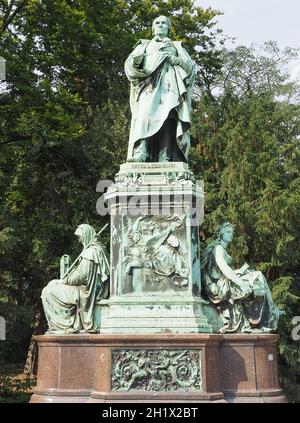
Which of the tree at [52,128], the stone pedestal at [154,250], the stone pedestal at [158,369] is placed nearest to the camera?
the stone pedestal at [158,369]

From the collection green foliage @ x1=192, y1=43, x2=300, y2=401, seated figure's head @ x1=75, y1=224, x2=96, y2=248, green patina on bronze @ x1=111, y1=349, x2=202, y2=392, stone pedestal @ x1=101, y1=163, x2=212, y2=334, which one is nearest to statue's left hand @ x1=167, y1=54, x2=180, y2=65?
stone pedestal @ x1=101, y1=163, x2=212, y2=334

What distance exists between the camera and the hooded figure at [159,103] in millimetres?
9242

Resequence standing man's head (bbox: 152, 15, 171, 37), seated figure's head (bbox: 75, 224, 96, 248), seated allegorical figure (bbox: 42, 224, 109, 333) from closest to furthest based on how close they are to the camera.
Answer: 1. seated allegorical figure (bbox: 42, 224, 109, 333)
2. seated figure's head (bbox: 75, 224, 96, 248)
3. standing man's head (bbox: 152, 15, 171, 37)

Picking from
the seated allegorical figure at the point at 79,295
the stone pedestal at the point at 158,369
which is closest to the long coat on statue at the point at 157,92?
the seated allegorical figure at the point at 79,295

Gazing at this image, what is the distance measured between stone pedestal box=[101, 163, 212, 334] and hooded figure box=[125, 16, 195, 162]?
0.63 metres

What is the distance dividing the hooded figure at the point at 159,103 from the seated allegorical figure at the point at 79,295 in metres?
1.77

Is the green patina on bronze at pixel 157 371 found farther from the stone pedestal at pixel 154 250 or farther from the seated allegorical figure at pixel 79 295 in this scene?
the seated allegorical figure at pixel 79 295

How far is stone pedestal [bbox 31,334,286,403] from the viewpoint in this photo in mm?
7504

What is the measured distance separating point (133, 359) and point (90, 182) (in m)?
11.9

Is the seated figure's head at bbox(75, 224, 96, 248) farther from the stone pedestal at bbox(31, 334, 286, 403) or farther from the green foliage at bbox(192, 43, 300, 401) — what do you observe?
the green foliage at bbox(192, 43, 300, 401)

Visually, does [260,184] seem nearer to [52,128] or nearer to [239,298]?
[52,128]
